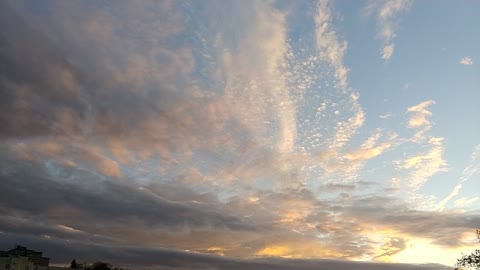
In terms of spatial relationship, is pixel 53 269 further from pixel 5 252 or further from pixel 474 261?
pixel 474 261

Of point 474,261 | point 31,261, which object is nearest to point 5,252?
point 31,261

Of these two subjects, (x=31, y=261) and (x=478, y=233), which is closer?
(x=478, y=233)

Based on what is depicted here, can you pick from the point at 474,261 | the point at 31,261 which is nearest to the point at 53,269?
the point at 31,261

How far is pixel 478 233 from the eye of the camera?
85688 mm

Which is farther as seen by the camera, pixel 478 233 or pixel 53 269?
pixel 53 269

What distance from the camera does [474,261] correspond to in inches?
3391

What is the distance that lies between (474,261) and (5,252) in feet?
556

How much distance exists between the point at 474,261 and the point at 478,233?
19.0ft

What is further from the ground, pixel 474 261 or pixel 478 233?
pixel 478 233

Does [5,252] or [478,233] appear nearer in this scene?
[478,233]

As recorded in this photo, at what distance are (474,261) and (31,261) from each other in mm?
154809

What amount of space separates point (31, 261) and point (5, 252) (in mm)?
15355

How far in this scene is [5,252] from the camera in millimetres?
174125

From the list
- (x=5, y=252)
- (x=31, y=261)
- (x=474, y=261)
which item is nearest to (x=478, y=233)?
(x=474, y=261)
